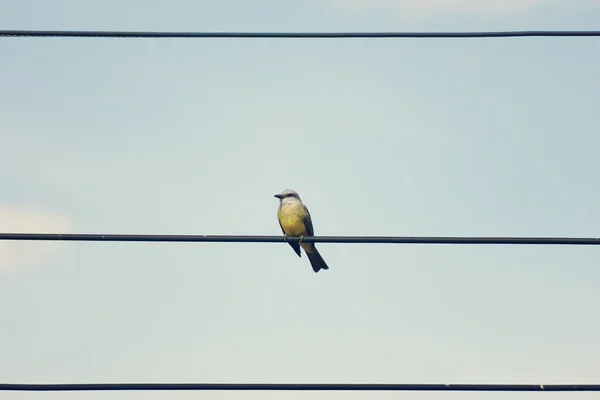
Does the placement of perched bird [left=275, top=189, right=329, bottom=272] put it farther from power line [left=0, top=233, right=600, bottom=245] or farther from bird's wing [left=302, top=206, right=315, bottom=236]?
power line [left=0, top=233, right=600, bottom=245]

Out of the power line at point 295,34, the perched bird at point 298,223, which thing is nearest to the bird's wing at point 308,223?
the perched bird at point 298,223

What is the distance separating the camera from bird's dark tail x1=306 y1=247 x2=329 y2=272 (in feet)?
37.2

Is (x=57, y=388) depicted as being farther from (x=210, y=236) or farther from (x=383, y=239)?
(x=383, y=239)

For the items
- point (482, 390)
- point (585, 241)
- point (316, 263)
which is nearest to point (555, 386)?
point (482, 390)

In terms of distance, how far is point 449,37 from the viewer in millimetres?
6664

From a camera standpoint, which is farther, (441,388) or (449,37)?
(449,37)

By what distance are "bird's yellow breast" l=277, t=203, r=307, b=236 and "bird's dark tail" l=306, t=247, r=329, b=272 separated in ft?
1.07

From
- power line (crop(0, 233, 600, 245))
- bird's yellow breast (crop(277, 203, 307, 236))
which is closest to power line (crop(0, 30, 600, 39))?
power line (crop(0, 233, 600, 245))

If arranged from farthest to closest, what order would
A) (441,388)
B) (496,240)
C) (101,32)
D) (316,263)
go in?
(316,263) → (101,32) → (496,240) → (441,388)

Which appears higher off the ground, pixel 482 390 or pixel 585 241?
pixel 585 241

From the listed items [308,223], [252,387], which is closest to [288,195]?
[308,223]

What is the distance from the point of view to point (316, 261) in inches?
449

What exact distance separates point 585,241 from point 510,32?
1.62 metres

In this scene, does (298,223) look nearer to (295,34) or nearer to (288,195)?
(288,195)
